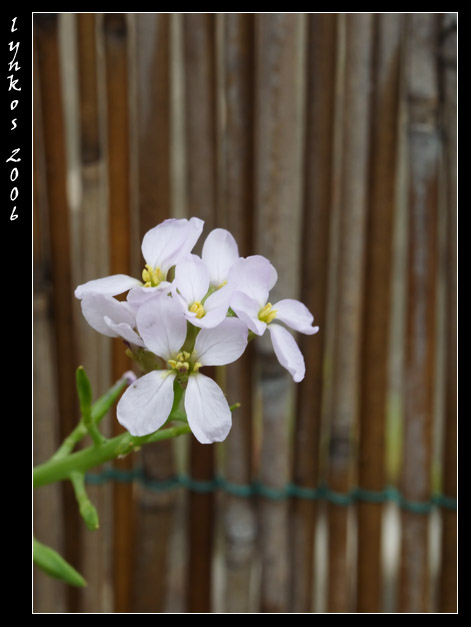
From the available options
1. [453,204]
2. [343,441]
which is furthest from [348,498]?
[453,204]

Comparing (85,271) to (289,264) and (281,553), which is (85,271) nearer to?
(289,264)

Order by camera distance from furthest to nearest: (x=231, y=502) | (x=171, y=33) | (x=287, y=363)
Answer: (x=231, y=502) < (x=171, y=33) < (x=287, y=363)

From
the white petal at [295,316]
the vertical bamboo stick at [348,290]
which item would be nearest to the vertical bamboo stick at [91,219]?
the vertical bamboo stick at [348,290]

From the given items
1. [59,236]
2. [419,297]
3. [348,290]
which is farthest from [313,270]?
[59,236]

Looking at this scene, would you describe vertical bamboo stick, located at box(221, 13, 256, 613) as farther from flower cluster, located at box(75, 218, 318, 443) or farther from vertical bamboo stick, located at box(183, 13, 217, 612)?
flower cluster, located at box(75, 218, 318, 443)

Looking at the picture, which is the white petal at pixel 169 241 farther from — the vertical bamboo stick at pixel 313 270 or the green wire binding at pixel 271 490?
the green wire binding at pixel 271 490

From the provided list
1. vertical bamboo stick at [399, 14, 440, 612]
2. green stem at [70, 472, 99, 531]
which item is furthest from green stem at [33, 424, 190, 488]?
vertical bamboo stick at [399, 14, 440, 612]

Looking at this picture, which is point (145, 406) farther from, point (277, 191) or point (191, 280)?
point (277, 191)
